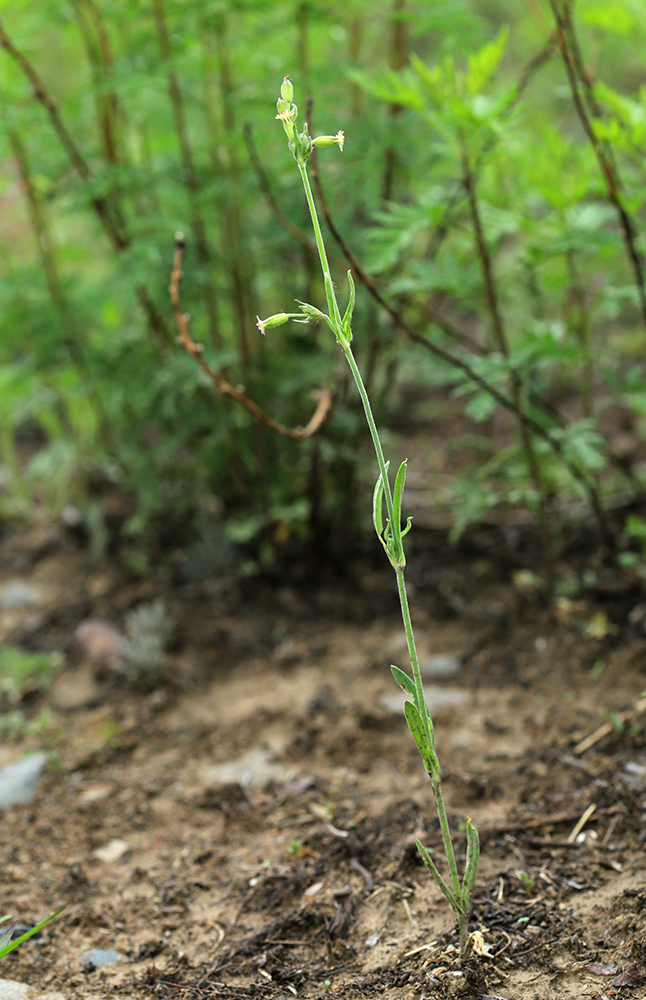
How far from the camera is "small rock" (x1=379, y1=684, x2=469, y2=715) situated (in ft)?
8.43

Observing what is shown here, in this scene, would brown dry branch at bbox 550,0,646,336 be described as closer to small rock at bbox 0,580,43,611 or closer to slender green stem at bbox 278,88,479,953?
slender green stem at bbox 278,88,479,953

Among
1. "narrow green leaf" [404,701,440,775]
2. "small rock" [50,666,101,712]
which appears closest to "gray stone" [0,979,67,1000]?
"narrow green leaf" [404,701,440,775]

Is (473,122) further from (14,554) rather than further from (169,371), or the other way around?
(14,554)

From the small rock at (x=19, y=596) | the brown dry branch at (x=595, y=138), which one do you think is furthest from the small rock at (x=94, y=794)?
the brown dry branch at (x=595, y=138)

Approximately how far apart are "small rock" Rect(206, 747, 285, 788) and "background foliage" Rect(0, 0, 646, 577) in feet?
2.76

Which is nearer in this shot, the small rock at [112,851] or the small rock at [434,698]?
the small rock at [112,851]

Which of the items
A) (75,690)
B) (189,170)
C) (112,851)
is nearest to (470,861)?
(112,851)

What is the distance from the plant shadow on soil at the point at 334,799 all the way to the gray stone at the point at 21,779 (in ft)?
0.18

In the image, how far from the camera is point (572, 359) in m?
2.46

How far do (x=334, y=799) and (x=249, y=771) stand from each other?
1.07ft

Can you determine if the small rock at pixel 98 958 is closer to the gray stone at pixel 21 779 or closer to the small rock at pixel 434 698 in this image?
the gray stone at pixel 21 779

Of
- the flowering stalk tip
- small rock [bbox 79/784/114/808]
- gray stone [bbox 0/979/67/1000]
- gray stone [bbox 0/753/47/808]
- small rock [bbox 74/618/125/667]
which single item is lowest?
gray stone [bbox 0/979/67/1000]

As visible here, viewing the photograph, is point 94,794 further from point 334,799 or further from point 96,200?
point 96,200

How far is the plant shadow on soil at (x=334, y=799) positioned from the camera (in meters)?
1.63
